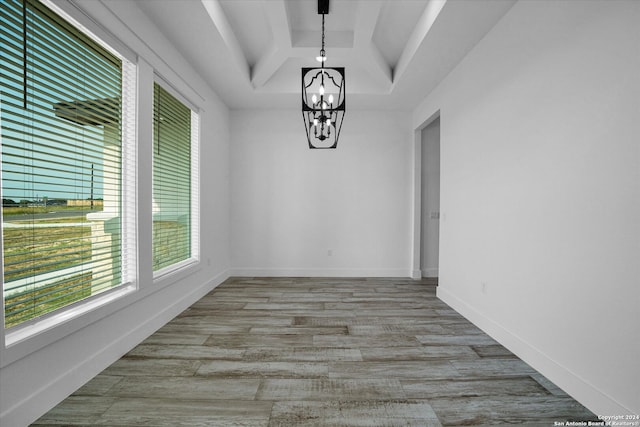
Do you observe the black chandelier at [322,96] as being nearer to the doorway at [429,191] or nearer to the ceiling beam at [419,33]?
Result: the ceiling beam at [419,33]

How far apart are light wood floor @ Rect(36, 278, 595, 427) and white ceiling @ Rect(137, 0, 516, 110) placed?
9.41 ft

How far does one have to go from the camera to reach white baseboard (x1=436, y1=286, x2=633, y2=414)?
5.73ft

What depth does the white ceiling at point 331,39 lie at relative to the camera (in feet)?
9.30

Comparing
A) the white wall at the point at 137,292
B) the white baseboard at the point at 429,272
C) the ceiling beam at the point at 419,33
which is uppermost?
the ceiling beam at the point at 419,33

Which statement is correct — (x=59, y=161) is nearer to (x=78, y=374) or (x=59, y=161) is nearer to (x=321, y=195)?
(x=78, y=374)

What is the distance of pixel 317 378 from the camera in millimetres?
2152

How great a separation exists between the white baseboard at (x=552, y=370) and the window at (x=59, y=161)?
3.23 meters

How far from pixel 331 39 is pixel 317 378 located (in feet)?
11.8

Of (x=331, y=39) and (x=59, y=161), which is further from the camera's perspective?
(x=331, y=39)

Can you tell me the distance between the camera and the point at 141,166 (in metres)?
A: 2.75

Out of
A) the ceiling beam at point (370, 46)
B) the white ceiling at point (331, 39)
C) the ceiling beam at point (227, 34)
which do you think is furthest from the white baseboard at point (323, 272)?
the ceiling beam at point (227, 34)

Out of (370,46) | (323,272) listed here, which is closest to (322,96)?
(370,46)

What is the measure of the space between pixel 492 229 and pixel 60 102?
137 inches

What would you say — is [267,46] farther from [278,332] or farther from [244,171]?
[278,332]
